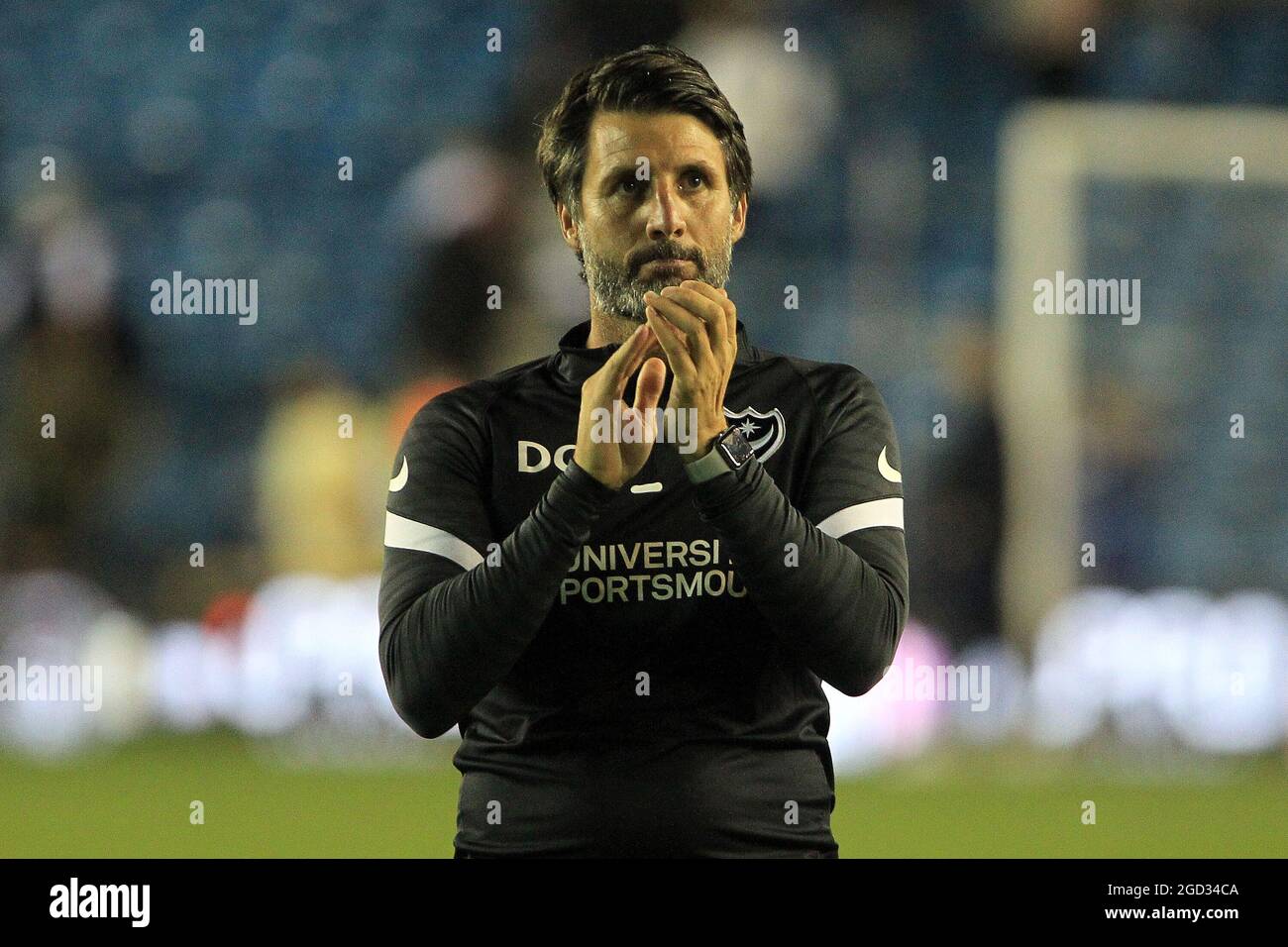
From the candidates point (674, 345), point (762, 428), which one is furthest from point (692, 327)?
point (762, 428)

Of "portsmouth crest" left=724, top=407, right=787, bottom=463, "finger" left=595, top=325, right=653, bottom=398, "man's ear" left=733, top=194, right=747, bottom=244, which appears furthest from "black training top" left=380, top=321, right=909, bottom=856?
"man's ear" left=733, top=194, right=747, bottom=244

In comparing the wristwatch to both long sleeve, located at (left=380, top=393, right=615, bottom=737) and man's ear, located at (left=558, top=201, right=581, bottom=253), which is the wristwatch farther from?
man's ear, located at (left=558, top=201, right=581, bottom=253)

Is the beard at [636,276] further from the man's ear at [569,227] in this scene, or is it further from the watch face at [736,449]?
the watch face at [736,449]

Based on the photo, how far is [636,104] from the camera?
6.46 feet

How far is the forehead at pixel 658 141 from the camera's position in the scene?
1939mm

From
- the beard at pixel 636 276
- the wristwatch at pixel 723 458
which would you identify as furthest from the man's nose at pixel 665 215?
the wristwatch at pixel 723 458

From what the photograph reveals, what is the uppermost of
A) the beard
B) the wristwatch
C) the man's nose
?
the man's nose

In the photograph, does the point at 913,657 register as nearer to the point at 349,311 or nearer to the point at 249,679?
the point at 249,679

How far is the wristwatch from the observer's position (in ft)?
5.73

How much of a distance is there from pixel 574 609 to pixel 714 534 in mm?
187

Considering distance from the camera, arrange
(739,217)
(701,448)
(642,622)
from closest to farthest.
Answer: (701,448), (642,622), (739,217)

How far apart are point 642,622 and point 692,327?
0.34 m

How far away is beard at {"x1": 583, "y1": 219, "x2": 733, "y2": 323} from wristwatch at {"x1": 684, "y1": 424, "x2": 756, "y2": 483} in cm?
20

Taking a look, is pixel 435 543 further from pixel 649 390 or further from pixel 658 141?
pixel 658 141
